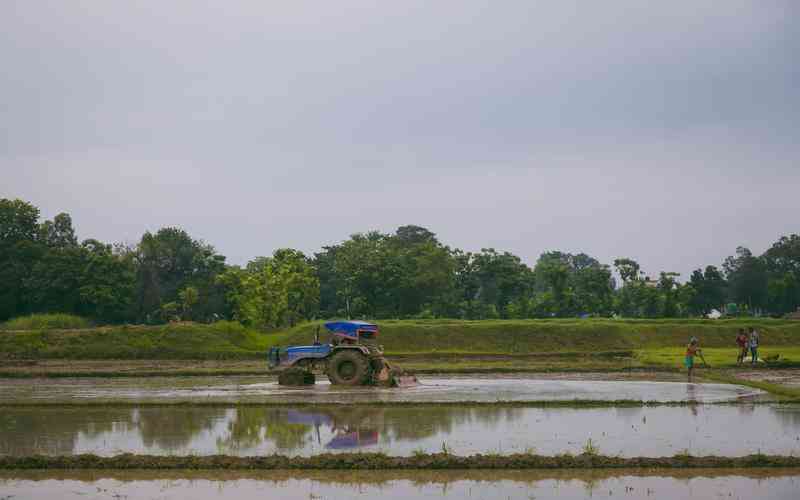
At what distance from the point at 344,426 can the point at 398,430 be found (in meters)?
1.37

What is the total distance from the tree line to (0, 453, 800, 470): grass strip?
151 ft

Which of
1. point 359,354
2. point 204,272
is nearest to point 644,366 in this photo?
point 359,354

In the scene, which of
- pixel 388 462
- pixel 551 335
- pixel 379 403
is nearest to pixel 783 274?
pixel 551 335

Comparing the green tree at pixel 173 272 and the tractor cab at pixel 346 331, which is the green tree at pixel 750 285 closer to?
the green tree at pixel 173 272

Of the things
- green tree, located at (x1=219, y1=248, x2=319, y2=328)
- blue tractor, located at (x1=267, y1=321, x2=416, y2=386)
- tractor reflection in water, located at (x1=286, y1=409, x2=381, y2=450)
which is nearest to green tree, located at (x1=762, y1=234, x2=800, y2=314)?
green tree, located at (x1=219, y1=248, x2=319, y2=328)

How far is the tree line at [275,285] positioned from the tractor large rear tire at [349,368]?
33.5 meters

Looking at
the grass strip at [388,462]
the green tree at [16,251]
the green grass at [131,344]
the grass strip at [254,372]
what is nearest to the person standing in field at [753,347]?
the grass strip at [254,372]

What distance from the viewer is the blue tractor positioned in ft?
87.7

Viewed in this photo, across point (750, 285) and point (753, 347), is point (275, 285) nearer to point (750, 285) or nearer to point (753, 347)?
point (753, 347)

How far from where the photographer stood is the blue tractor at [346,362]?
26.7m

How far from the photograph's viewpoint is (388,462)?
13.2 m

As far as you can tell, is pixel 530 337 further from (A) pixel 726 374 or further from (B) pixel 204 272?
(B) pixel 204 272

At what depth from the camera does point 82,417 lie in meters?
19.8

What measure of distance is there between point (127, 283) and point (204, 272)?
1027 cm
